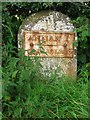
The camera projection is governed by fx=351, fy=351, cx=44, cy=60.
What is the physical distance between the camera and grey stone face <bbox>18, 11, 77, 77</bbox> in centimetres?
439

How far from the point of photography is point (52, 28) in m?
4.45

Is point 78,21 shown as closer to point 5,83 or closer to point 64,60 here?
point 64,60

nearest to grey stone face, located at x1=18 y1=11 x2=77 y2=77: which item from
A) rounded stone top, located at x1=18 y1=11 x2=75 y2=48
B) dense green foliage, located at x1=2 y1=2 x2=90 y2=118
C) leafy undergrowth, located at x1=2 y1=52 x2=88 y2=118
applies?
rounded stone top, located at x1=18 y1=11 x2=75 y2=48

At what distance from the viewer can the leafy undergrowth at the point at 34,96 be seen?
3402 mm

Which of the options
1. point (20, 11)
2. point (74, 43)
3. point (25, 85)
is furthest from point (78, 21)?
point (25, 85)

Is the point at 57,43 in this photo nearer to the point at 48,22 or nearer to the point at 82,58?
the point at 48,22

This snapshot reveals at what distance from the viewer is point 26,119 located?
3424 millimetres

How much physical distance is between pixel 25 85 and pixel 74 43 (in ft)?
3.56

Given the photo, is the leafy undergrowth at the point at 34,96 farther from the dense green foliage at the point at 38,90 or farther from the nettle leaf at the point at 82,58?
the nettle leaf at the point at 82,58

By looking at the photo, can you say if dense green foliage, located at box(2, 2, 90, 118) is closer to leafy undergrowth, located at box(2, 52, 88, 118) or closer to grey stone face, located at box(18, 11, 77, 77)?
leafy undergrowth, located at box(2, 52, 88, 118)

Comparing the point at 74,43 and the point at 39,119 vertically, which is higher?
the point at 74,43

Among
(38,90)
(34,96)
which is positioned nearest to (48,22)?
(38,90)

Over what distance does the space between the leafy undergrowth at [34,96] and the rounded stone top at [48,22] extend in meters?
0.77

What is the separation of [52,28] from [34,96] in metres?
1.17
